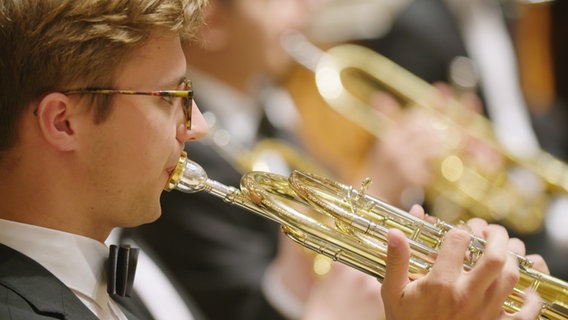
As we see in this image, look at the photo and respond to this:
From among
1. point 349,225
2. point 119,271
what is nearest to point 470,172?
point 349,225

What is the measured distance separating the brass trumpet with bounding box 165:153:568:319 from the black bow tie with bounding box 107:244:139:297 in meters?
0.12

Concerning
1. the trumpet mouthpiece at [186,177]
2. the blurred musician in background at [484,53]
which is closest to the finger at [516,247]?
the trumpet mouthpiece at [186,177]

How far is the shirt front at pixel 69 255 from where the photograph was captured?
127 cm

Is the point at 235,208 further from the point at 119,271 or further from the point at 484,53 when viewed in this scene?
the point at 484,53

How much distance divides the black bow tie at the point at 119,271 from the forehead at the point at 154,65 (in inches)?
9.7

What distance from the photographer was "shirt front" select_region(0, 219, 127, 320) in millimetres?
1273

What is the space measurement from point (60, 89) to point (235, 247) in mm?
1251

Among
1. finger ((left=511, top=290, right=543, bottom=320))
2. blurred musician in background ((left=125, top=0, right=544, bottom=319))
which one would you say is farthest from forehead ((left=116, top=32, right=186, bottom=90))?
blurred musician in background ((left=125, top=0, right=544, bottom=319))

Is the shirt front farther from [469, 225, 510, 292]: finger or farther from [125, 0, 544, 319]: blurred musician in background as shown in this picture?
[125, 0, 544, 319]: blurred musician in background

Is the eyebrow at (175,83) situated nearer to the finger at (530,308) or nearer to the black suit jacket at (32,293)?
the black suit jacket at (32,293)

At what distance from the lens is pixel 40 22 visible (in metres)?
1.23

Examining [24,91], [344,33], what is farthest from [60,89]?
[344,33]

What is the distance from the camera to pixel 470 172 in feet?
8.88

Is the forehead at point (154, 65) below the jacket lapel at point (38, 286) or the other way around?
the other way around
